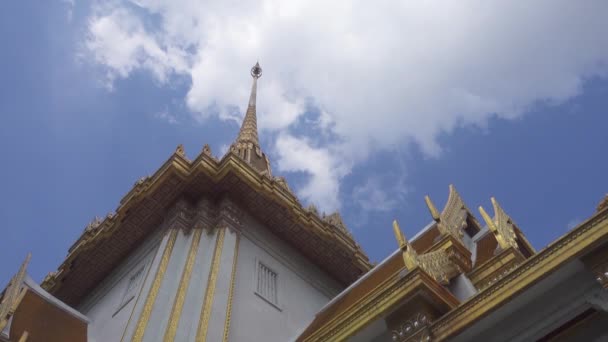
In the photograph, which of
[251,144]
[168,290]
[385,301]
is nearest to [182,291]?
[168,290]

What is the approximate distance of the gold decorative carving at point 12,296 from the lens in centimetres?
1176

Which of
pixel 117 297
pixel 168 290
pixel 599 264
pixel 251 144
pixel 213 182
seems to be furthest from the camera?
pixel 251 144

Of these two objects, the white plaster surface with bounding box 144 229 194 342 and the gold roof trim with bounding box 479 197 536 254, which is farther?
the white plaster surface with bounding box 144 229 194 342

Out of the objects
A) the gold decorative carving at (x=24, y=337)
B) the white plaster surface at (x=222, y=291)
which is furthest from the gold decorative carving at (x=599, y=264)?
the gold decorative carving at (x=24, y=337)

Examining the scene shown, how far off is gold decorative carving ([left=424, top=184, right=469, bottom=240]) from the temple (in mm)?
35

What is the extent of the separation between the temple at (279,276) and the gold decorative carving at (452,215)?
0.03 m

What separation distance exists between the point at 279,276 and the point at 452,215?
5.65 metres

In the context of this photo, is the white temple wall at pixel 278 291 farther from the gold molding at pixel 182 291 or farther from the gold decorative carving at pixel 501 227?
the gold decorative carving at pixel 501 227

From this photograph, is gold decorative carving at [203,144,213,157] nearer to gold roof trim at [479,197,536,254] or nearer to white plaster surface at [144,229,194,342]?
white plaster surface at [144,229,194,342]

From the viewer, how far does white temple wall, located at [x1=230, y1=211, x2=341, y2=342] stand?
14.1m

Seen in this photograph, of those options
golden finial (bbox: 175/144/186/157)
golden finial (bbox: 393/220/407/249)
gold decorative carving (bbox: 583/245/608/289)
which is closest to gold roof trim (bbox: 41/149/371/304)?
golden finial (bbox: 175/144/186/157)

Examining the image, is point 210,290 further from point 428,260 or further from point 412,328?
point 412,328

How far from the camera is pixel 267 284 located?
52.5ft

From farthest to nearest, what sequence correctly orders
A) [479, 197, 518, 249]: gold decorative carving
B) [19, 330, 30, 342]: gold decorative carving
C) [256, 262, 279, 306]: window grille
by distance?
[256, 262, 279, 306]: window grille < [19, 330, 30, 342]: gold decorative carving < [479, 197, 518, 249]: gold decorative carving
